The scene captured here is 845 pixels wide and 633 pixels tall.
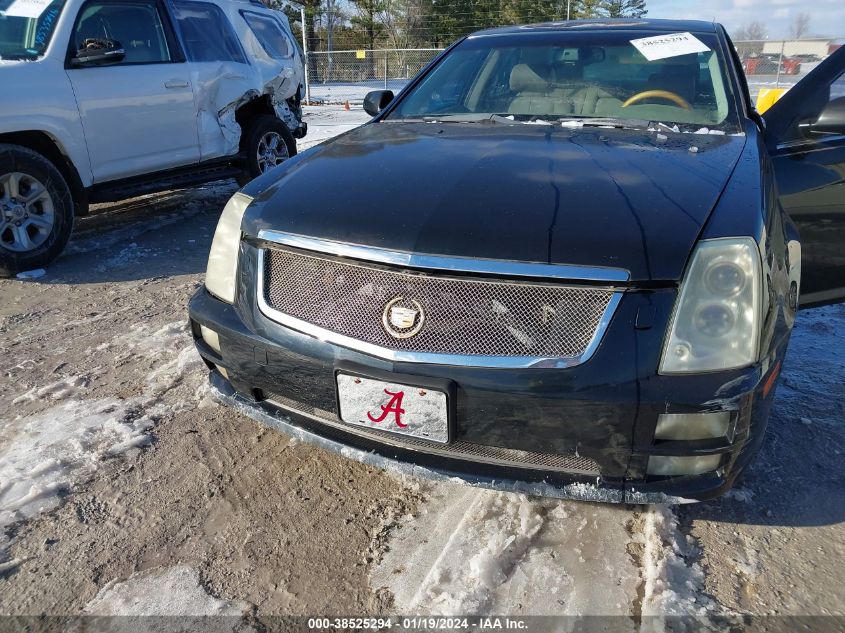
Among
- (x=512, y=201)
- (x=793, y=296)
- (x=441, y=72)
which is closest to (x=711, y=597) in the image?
(x=793, y=296)

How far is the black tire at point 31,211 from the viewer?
4191mm

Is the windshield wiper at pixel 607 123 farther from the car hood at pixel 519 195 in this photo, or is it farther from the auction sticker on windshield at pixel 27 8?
the auction sticker on windshield at pixel 27 8

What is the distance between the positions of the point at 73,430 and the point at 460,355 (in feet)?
5.73

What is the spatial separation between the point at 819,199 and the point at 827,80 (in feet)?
1.74

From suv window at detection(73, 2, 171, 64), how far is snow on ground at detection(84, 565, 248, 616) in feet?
13.6

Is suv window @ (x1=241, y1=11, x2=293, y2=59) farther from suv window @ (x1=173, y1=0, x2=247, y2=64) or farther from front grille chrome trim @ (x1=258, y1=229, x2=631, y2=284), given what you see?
front grille chrome trim @ (x1=258, y1=229, x2=631, y2=284)

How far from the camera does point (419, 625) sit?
1.74 m

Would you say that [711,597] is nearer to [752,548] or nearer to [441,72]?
[752,548]

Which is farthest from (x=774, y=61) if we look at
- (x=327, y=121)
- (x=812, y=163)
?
(x=812, y=163)

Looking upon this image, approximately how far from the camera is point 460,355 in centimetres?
176

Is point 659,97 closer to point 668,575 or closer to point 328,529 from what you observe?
point 668,575

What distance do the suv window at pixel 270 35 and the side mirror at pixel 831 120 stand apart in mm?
5367

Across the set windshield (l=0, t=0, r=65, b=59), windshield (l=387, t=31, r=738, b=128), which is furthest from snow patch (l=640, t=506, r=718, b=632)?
windshield (l=0, t=0, r=65, b=59)

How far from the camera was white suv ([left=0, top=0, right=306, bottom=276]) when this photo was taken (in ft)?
14.1
